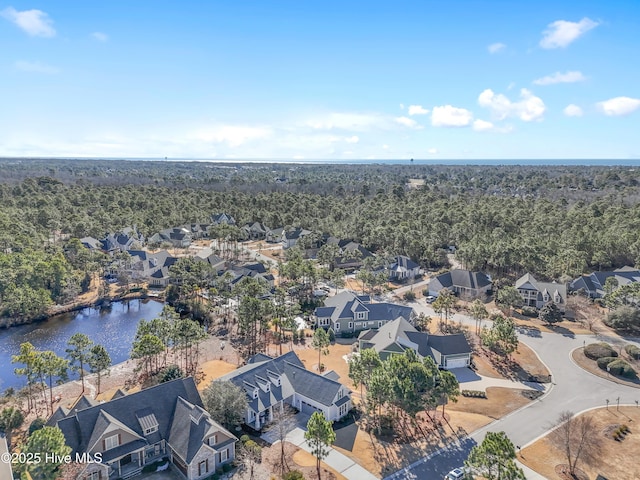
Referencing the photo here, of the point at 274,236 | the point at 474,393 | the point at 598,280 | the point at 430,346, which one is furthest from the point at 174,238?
the point at 598,280

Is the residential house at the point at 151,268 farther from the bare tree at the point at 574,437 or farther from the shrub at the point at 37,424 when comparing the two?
the bare tree at the point at 574,437

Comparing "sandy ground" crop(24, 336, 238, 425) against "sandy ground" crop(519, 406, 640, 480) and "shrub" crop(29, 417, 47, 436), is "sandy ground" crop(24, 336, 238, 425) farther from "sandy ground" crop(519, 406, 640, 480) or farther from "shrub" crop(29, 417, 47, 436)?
"sandy ground" crop(519, 406, 640, 480)

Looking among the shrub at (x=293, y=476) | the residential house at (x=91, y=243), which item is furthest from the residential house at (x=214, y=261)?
the shrub at (x=293, y=476)

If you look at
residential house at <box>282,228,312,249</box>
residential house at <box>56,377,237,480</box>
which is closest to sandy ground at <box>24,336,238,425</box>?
residential house at <box>56,377,237,480</box>

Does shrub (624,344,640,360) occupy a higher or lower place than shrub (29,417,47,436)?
lower

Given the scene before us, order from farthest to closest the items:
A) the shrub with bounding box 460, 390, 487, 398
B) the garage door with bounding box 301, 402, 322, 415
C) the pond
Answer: the pond → the shrub with bounding box 460, 390, 487, 398 → the garage door with bounding box 301, 402, 322, 415

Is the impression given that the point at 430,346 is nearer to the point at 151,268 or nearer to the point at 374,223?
the point at 151,268
